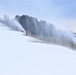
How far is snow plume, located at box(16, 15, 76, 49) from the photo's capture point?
12.8 feet

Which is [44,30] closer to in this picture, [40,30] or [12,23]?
[40,30]

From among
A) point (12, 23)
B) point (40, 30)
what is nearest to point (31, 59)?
point (12, 23)

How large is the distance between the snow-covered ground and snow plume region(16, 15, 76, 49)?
94 cm

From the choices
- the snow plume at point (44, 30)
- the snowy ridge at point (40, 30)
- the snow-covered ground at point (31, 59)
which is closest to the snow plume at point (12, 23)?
the snowy ridge at point (40, 30)

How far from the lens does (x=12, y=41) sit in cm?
304

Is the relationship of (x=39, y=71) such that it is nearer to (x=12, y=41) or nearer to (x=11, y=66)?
(x=11, y=66)

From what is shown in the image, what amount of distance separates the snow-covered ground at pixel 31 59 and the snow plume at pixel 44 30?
0.94 meters

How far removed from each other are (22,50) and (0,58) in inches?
16.0

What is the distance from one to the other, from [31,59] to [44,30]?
2.09 m

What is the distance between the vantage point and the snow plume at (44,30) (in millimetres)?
3916

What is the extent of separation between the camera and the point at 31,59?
7.84ft

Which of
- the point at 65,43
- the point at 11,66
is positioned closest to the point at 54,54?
the point at 11,66

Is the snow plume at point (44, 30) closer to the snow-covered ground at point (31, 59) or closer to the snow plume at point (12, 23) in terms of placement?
the snow plume at point (12, 23)

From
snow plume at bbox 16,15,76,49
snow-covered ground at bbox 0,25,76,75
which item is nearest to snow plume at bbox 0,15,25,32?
snow plume at bbox 16,15,76,49
